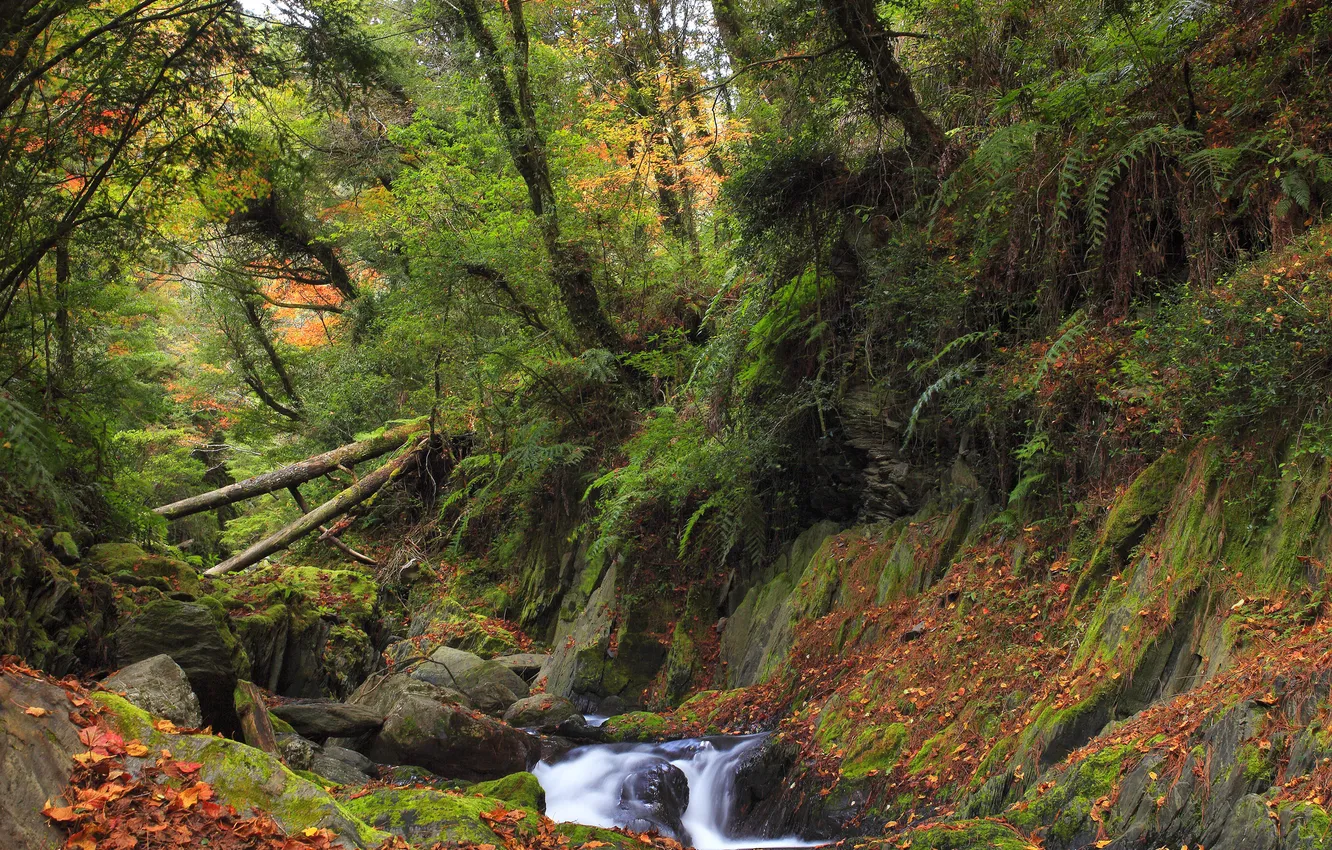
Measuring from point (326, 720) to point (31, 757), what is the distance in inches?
201

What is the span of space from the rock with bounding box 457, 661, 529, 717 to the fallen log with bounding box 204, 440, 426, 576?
5421 millimetres

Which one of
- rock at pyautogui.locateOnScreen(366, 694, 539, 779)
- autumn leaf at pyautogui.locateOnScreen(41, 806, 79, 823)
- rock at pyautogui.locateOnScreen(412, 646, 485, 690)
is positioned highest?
autumn leaf at pyautogui.locateOnScreen(41, 806, 79, 823)

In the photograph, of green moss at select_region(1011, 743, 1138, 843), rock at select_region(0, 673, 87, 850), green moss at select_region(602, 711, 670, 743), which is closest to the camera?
rock at select_region(0, 673, 87, 850)

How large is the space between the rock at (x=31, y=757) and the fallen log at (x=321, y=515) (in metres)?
11.0

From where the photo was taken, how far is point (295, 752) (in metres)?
7.20

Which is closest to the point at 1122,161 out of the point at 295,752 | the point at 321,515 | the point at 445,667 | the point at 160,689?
the point at 160,689

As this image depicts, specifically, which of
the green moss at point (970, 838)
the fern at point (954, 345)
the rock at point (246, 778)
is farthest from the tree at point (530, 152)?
the green moss at point (970, 838)

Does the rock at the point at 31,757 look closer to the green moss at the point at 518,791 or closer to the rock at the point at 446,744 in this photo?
the green moss at the point at 518,791

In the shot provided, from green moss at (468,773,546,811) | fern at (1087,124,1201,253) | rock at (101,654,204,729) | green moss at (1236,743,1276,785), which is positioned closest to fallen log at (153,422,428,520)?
rock at (101,654,204,729)

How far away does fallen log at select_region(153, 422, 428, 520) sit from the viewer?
14.8 metres

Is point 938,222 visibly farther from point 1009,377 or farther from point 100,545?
point 100,545

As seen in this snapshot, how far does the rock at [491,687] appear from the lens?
11172 millimetres

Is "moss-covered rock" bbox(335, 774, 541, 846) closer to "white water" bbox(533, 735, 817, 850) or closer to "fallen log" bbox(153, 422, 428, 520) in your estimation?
"white water" bbox(533, 735, 817, 850)

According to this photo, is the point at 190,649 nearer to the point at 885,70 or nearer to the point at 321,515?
the point at 885,70
